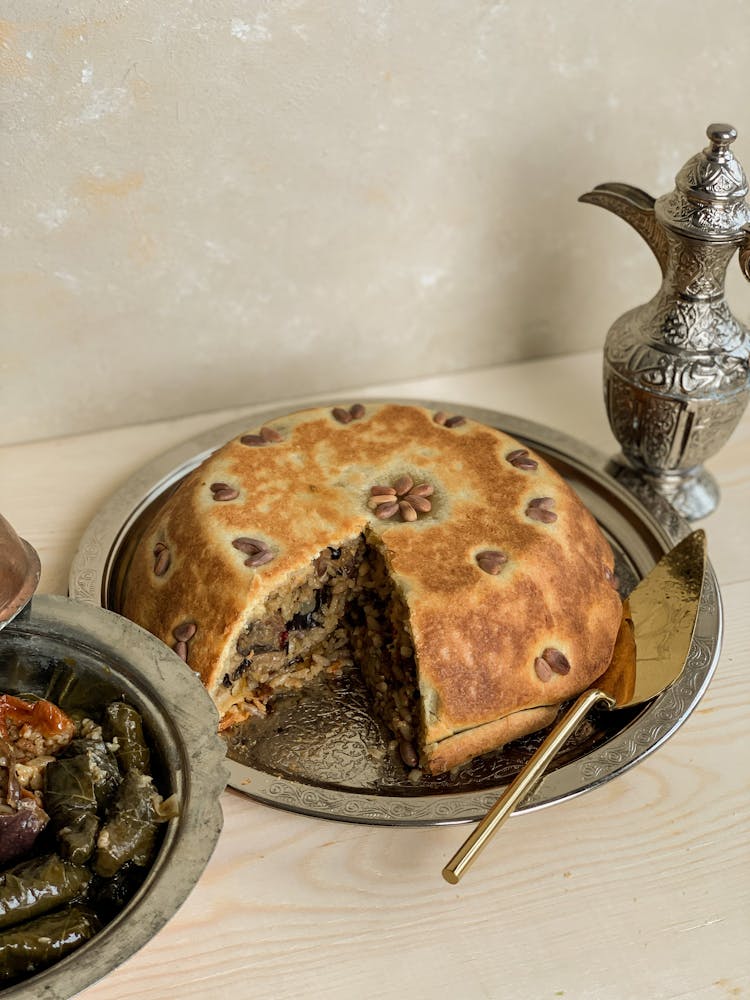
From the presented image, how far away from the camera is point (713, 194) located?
5.82ft

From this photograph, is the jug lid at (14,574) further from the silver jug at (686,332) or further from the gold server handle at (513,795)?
the silver jug at (686,332)

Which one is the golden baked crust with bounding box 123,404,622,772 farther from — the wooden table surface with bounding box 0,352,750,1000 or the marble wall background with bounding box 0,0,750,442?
the marble wall background with bounding box 0,0,750,442

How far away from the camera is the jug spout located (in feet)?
6.32

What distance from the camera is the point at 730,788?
1611mm

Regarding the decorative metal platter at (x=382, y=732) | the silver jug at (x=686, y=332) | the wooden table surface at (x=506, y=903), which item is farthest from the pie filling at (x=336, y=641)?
the silver jug at (x=686, y=332)

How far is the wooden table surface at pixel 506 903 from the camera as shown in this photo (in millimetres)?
1366

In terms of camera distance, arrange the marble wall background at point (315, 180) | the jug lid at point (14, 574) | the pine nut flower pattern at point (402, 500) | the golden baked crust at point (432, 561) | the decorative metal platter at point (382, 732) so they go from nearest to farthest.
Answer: the jug lid at point (14, 574) → the decorative metal platter at point (382, 732) → the golden baked crust at point (432, 561) → the pine nut flower pattern at point (402, 500) → the marble wall background at point (315, 180)

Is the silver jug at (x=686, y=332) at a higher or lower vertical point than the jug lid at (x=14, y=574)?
higher

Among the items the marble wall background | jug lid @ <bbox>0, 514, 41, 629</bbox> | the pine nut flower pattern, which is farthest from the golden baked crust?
the marble wall background

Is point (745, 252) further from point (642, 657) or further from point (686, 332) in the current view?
point (642, 657)

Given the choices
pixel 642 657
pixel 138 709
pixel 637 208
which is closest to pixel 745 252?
pixel 637 208

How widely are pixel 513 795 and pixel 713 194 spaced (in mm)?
1062

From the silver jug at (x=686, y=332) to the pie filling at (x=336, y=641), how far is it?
2.10 feet

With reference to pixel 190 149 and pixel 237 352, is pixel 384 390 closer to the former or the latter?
pixel 237 352
